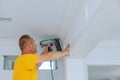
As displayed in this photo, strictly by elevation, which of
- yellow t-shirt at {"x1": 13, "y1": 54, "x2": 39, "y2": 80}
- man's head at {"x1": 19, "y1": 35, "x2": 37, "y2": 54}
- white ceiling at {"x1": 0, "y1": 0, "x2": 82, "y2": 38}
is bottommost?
yellow t-shirt at {"x1": 13, "y1": 54, "x2": 39, "y2": 80}

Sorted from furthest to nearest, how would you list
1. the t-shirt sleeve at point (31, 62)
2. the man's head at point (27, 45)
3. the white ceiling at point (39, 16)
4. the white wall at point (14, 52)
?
1. the white wall at point (14, 52)
2. the white ceiling at point (39, 16)
3. the man's head at point (27, 45)
4. the t-shirt sleeve at point (31, 62)

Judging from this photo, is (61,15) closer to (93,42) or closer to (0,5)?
(93,42)

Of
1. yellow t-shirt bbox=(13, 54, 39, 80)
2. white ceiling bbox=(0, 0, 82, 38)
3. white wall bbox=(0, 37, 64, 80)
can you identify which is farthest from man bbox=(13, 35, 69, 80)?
white wall bbox=(0, 37, 64, 80)

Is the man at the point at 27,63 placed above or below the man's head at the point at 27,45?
below

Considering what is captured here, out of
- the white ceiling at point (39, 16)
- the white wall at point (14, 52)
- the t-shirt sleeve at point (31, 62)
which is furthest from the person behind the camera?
the white wall at point (14, 52)

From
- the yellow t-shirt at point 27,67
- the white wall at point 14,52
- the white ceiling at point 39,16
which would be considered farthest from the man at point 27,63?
the white wall at point 14,52

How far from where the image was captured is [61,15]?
3424 millimetres

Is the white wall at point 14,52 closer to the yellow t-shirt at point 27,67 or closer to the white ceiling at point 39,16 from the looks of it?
the white ceiling at point 39,16

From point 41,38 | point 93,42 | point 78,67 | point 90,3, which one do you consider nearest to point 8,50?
point 41,38

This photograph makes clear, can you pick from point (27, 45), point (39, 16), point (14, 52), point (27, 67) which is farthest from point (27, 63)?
point (14, 52)

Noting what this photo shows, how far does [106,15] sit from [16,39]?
6.85ft

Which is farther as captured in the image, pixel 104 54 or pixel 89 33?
pixel 104 54

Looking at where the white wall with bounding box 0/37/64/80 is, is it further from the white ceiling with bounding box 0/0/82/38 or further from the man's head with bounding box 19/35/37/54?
the man's head with bounding box 19/35/37/54

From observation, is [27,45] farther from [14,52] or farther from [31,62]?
[14,52]
